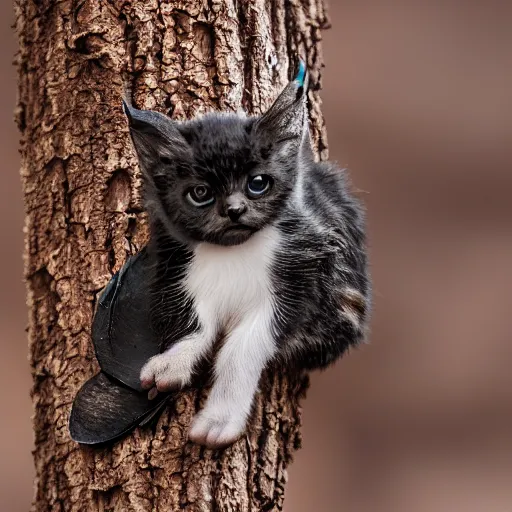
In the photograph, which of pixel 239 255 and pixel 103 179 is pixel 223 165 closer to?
pixel 239 255

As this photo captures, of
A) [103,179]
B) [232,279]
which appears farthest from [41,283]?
[232,279]

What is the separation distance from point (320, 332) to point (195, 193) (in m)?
0.42

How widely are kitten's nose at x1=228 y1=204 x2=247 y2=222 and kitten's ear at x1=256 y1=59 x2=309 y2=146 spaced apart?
15 cm

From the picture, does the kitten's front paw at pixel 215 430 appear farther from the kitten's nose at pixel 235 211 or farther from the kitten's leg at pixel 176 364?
the kitten's nose at pixel 235 211

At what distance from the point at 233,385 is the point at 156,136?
51 centimetres

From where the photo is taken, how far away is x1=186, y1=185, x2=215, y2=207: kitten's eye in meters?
1.73

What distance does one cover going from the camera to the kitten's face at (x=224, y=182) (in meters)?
1.71

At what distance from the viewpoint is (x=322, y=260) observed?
6.25 ft

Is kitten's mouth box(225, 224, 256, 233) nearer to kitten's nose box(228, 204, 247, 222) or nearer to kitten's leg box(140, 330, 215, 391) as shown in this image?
kitten's nose box(228, 204, 247, 222)

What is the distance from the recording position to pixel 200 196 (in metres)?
1.73

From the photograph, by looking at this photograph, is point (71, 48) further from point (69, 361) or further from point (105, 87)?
point (69, 361)

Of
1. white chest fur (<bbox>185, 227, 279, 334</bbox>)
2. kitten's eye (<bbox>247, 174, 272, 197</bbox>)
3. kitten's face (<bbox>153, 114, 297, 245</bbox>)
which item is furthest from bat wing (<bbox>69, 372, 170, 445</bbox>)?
kitten's eye (<bbox>247, 174, 272, 197</bbox>)

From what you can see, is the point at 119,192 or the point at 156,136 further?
the point at 119,192

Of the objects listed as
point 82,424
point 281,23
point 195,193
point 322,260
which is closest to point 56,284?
point 82,424
